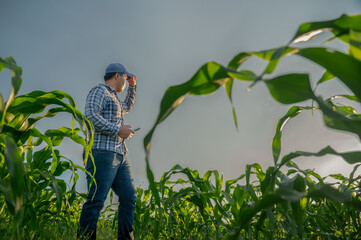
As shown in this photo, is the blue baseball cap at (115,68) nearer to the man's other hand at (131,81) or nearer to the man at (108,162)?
the man at (108,162)

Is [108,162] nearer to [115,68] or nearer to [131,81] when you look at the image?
[115,68]

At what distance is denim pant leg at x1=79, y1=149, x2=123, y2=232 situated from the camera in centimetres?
192

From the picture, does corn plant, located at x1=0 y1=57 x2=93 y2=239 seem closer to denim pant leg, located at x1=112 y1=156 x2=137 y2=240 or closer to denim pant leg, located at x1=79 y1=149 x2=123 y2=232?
denim pant leg, located at x1=79 y1=149 x2=123 y2=232

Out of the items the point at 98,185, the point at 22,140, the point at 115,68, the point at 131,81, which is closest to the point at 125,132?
the point at 98,185

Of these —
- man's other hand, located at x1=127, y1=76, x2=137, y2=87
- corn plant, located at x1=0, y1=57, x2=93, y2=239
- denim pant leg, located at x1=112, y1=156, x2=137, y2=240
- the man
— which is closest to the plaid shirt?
the man

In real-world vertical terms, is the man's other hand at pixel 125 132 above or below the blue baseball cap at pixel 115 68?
below

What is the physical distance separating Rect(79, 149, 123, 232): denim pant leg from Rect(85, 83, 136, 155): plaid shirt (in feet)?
0.21

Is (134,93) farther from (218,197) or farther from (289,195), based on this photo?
(289,195)

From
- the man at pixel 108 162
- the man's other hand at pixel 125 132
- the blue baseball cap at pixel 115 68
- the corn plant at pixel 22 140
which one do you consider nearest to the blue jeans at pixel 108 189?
the man at pixel 108 162

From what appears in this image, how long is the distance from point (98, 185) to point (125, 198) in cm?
26

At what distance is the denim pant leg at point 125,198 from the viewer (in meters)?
2.09

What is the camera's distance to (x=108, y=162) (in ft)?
6.64

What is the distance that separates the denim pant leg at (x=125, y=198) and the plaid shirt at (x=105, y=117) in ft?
0.51

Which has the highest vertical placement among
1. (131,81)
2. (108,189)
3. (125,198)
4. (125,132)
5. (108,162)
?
(131,81)
